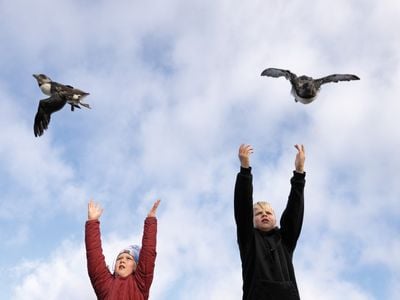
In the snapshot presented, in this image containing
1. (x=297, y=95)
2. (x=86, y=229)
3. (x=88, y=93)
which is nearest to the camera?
(x=86, y=229)

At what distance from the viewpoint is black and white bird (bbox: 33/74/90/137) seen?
10.9m

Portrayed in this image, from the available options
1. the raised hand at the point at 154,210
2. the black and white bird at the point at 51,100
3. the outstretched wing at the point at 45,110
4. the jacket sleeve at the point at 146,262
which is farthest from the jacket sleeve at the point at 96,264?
the outstretched wing at the point at 45,110

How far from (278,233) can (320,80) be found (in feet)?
17.3

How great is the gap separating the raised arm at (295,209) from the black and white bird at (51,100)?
6388 mm

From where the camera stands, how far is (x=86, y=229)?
648 centimetres

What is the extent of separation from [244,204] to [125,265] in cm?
199

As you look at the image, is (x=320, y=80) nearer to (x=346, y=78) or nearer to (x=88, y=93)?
(x=346, y=78)

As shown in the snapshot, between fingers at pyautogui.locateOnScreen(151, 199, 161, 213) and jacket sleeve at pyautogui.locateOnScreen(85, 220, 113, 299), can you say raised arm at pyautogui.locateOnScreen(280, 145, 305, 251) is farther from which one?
jacket sleeve at pyautogui.locateOnScreen(85, 220, 113, 299)

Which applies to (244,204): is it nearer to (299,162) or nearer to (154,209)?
(299,162)

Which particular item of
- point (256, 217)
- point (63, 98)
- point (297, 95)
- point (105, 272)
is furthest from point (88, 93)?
point (256, 217)

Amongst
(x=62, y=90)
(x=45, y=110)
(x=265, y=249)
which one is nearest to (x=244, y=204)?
(x=265, y=249)

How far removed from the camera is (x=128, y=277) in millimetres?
6289

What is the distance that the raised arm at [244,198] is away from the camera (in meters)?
5.52

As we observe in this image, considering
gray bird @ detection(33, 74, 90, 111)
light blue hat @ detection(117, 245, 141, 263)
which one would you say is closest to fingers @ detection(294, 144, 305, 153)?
light blue hat @ detection(117, 245, 141, 263)
